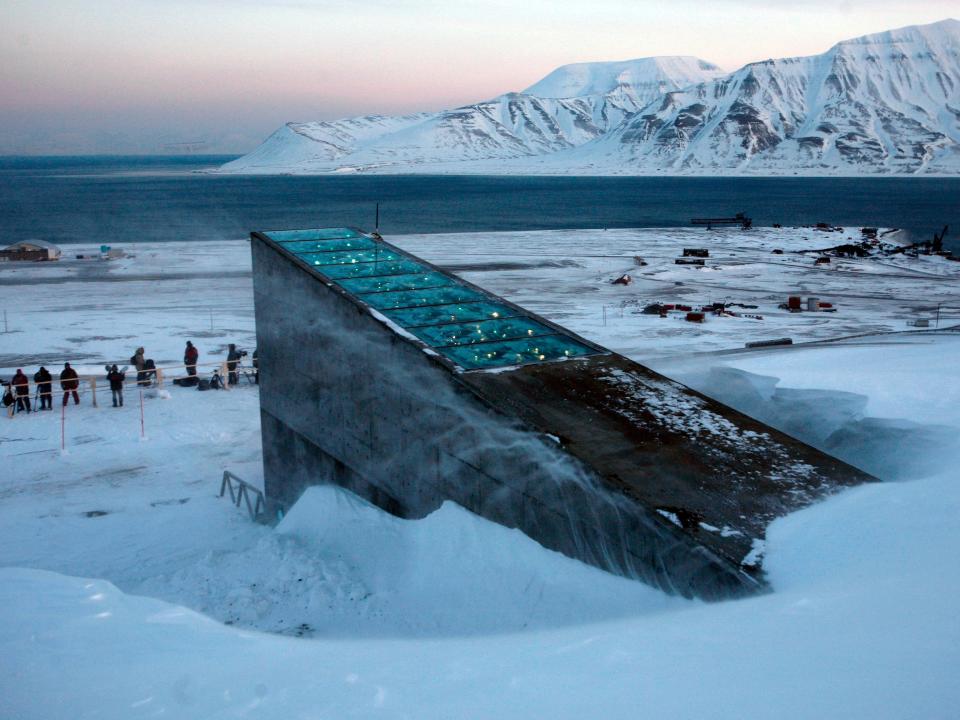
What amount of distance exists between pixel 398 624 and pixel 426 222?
278 feet

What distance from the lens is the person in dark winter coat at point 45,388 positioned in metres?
19.5

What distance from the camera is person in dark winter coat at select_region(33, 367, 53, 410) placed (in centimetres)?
1950

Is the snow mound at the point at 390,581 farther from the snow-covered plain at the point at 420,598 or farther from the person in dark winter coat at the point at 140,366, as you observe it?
the person in dark winter coat at the point at 140,366

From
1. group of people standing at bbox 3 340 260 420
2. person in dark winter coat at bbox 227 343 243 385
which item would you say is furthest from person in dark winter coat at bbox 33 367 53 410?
person in dark winter coat at bbox 227 343 243 385

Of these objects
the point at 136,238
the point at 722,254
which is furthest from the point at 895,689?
the point at 136,238

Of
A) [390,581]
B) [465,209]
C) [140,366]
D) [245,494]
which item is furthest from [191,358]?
[465,209]

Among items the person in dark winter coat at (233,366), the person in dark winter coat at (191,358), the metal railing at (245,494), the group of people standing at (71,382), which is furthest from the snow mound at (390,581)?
the person in dark winter coat at (191,358)

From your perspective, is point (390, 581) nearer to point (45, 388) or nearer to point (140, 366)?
point (140, 366)

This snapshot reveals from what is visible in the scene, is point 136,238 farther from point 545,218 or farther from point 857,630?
point 857,630

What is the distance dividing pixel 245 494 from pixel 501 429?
6.58 meters

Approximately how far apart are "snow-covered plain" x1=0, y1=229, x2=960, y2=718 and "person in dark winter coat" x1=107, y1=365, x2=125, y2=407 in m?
0.29

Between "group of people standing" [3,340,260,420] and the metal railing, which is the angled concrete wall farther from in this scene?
"group of people standing" [3,340,260,420]

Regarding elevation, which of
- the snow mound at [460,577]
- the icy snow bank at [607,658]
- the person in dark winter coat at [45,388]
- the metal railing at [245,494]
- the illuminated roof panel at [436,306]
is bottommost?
the metal railing at [245,494]

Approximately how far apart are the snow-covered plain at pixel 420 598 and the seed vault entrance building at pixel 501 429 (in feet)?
1.13
